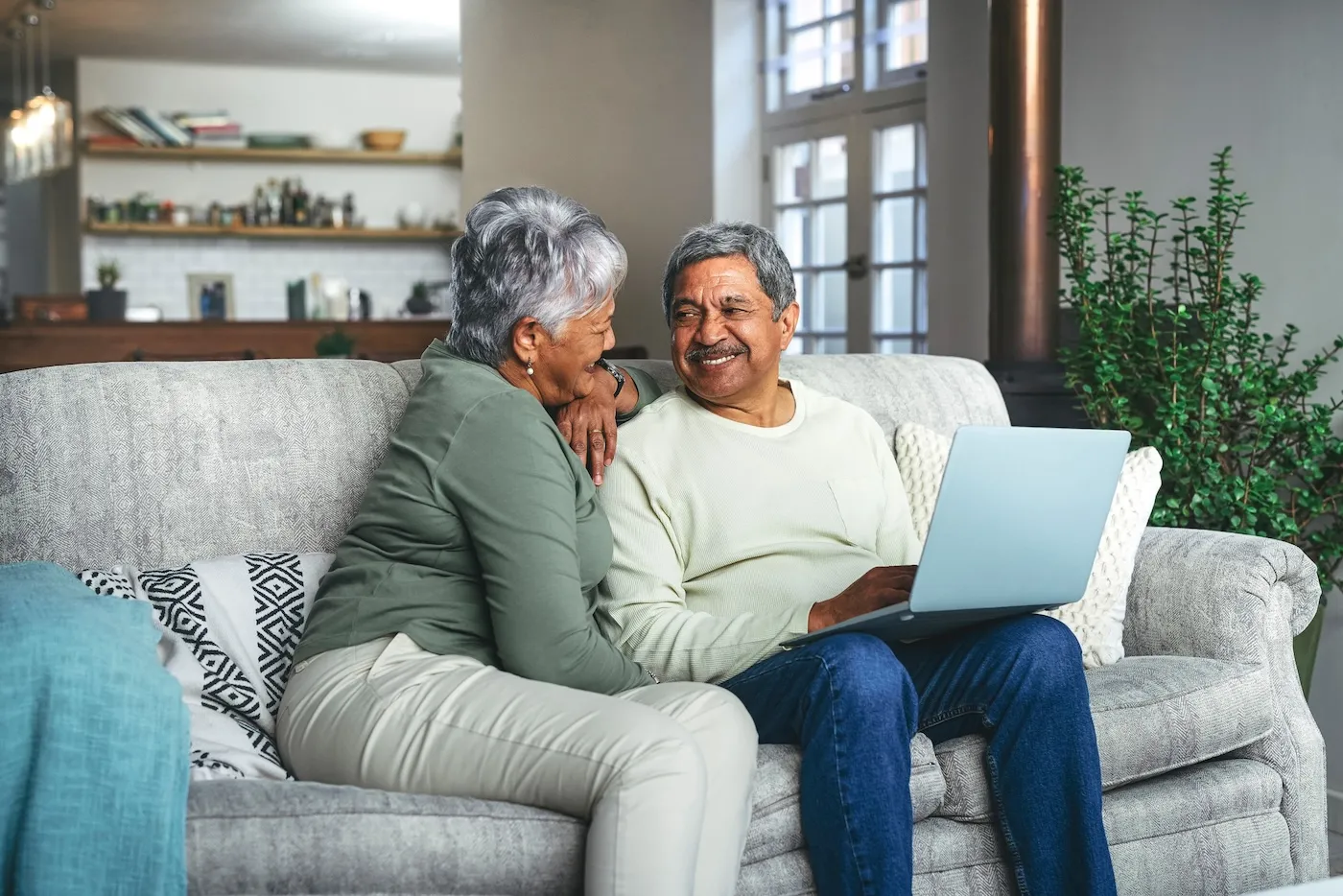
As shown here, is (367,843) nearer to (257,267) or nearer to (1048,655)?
(1048,655)

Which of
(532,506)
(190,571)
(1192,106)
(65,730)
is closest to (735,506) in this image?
(532,506)

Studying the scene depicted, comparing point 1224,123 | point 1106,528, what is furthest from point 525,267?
point 1224,123

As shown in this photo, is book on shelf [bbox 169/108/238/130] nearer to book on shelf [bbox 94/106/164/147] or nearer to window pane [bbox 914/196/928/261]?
book on shelf [bbox 94/106/164/147]

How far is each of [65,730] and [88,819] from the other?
0.31 feet

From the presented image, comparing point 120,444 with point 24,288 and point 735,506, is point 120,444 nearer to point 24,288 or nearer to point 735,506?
point 735,506

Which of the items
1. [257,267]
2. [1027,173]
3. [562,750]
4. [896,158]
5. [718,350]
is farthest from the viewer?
[257,267]

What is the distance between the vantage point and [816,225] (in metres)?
5.68

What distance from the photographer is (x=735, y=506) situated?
2.13m

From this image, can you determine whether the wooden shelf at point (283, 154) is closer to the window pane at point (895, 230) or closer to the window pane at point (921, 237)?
A: the window pane at point (895, 230)

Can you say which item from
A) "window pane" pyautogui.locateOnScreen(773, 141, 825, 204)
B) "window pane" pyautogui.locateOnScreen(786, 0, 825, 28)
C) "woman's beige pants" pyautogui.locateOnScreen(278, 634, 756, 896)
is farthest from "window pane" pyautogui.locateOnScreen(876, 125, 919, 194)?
"woman's beige pants" pyautogui.locateOnScreen(278, 634, 756, 896)

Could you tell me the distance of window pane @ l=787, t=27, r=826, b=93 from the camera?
561cm

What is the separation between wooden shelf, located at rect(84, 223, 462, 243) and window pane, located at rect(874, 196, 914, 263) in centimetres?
352

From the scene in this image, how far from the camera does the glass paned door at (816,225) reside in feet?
18.2

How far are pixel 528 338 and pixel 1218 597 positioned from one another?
1231 mm
